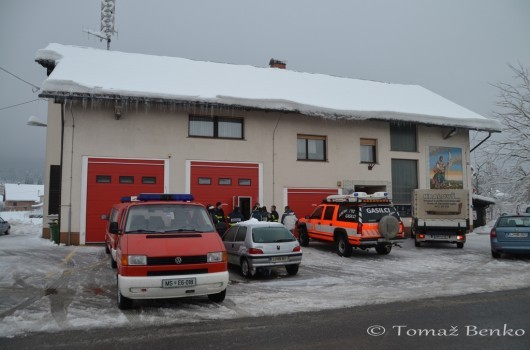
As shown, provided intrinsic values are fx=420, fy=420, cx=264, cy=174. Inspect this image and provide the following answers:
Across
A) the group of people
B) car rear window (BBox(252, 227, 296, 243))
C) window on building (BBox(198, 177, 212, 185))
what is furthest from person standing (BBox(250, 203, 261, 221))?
car rear window (BBox(252, 227, 296, 243))

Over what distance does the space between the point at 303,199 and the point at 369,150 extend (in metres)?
4.69

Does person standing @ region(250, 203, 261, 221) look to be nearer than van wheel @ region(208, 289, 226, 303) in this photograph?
No

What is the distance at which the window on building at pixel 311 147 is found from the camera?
66.4 feet

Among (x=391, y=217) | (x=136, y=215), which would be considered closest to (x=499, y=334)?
(x=136, y=215)

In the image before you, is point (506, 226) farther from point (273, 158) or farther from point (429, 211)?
point (273, 158)

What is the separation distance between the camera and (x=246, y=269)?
1064 centimetres

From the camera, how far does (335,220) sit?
14898 mm

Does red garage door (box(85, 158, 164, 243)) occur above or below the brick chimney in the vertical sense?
below

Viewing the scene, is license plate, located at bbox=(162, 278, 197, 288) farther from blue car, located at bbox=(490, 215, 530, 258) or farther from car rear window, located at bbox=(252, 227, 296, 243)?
blue car, located at bbox=(490, 215, 530, 258)

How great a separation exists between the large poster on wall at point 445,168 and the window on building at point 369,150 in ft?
10.7

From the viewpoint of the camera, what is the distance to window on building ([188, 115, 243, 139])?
60.6 ft

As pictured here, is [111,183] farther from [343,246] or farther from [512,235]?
[512,235]

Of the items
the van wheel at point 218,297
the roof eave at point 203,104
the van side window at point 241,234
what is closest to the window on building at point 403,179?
the roof eave at point 203,104

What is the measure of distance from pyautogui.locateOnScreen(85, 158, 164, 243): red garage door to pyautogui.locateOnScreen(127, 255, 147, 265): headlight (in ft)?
34.6
